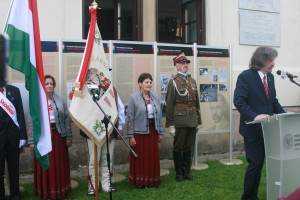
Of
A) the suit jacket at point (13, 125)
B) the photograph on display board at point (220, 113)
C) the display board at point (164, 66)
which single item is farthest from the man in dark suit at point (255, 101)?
the suit jacket at point (13, 125)

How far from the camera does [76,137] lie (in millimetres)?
6473

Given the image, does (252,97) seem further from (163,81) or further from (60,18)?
(60,18)

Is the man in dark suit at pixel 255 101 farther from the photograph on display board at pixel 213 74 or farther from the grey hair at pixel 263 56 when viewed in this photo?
the photograph on display board at pixel 213 74

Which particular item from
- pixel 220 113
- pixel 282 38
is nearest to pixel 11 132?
pixel 220 113

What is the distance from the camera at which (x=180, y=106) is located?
630 centimetres

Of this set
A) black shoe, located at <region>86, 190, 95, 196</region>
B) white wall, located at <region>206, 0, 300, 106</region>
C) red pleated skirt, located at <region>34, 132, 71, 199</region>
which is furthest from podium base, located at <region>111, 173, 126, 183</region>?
white wall, located at <region>206, 0, 300, 106</region>

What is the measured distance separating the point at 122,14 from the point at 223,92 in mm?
2685

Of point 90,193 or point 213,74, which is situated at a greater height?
point 213,74

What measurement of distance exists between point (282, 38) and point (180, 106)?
4.79 meters

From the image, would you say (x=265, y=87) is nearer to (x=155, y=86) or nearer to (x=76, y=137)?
(x=155, y=86)

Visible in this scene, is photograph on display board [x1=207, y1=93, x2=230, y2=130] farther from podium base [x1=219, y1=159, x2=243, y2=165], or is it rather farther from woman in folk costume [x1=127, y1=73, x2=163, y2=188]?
woman in folk costume [x1=127, y1=73, x2=163, y2=188]

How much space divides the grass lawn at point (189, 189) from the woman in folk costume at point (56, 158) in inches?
11.2

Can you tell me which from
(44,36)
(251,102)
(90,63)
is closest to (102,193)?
(90,63)

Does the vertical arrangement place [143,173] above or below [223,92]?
below
